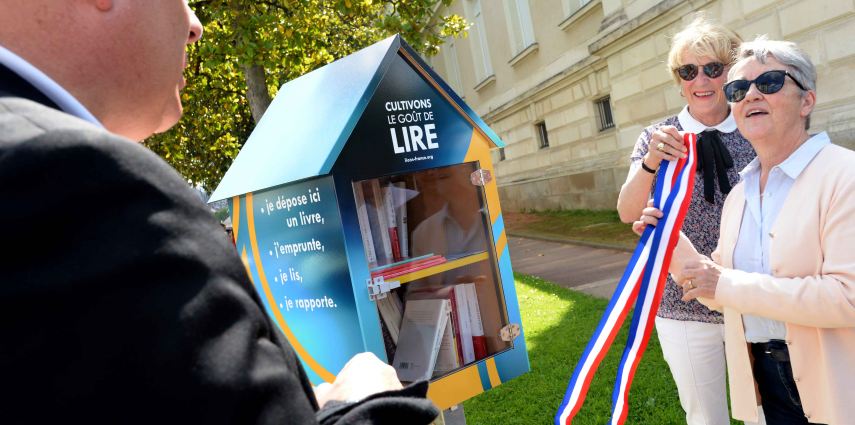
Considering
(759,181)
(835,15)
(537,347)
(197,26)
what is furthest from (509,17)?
(197,26)

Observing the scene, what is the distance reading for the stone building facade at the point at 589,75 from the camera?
26.0ft

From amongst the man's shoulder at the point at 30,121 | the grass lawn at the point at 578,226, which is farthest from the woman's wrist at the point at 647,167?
the grass lawn at the point at 578,226

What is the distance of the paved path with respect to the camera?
25.2ft

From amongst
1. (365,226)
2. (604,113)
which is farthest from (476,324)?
(604,113)

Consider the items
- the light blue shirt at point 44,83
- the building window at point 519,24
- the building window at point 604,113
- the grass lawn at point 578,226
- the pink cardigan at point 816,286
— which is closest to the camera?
the light blue shirt at point 44,83

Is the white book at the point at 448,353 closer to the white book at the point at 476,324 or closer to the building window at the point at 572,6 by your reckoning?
the white book at the point at 476,324

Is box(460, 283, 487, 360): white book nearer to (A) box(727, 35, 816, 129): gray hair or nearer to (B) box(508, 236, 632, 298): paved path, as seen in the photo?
(A) box(727, 35, 816, 129): gray hair

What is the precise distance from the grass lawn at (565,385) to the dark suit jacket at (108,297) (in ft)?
12.5

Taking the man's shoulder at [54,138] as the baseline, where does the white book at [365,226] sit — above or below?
below

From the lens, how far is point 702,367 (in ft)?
9.20

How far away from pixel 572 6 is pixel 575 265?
7.28 m

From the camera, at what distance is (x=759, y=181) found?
2.55 metres

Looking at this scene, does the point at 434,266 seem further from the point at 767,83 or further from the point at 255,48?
the point at 255,48

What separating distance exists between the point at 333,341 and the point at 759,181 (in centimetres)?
177
